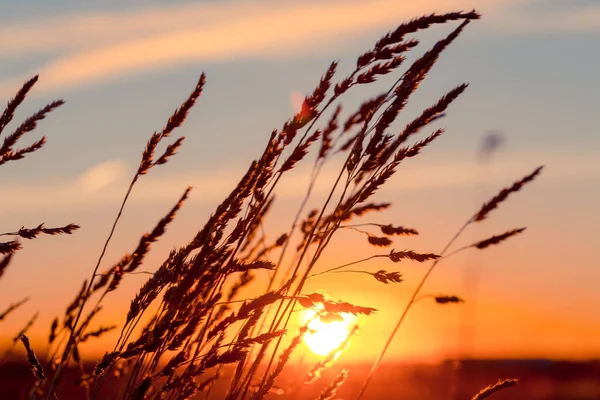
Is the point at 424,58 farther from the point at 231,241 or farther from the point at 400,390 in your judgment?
the point at 400,390

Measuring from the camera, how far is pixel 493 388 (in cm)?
227

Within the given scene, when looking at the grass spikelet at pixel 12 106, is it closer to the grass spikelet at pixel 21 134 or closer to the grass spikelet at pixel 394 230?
the grass spikelet at pixel 21 134

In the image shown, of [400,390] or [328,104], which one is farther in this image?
[400,390]

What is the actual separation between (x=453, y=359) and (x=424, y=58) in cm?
207

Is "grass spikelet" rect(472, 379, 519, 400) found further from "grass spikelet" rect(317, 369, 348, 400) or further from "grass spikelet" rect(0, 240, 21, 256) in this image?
"grass spikelet" rect(0, 240, 21, 256)

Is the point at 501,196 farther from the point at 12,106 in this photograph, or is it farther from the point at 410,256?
the point at 12,106

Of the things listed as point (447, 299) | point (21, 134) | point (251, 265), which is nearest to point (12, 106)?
point (21, 134)

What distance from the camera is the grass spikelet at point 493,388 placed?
2.24m

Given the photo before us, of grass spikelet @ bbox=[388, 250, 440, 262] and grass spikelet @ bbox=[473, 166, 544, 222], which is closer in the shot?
grass spikelet @ bbox=[388, 250, 440, 262]

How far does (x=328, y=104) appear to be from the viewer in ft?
7.40

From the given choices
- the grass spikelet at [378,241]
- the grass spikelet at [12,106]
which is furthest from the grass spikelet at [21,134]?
the grass spikelet at [378,241]

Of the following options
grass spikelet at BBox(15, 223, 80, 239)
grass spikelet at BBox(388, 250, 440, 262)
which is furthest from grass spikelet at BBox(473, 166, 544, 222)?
grass spikelet at BBox(15, 223, 80, 239)

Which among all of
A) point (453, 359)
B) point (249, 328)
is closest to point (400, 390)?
point (453, 359)

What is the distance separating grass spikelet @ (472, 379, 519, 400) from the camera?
224cm
